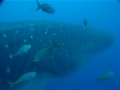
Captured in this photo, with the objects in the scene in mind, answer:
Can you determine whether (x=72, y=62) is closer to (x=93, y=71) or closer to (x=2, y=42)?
(x=2, y=42)

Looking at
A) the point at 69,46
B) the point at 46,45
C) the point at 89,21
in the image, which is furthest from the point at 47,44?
the point at 89,21

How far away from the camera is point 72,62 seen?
4621 mm

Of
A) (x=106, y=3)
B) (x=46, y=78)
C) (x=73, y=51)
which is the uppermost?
(x=73, y=51)

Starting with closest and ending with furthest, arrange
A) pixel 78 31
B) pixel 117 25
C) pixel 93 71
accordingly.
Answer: pixel 78 31 → pixel 93 71 → pixel 117 25

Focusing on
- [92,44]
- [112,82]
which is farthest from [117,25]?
[92,44]

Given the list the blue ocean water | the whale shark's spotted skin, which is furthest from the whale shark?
the blue ocean water

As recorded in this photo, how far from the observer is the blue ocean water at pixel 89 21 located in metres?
8.31

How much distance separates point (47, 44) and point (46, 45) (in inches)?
1.3

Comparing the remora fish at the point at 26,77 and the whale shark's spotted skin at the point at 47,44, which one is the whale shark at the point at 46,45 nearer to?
the whale shark's spotted skin at the point at 47,44

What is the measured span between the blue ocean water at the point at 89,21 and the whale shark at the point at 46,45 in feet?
1.01

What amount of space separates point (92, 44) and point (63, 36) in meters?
0.69

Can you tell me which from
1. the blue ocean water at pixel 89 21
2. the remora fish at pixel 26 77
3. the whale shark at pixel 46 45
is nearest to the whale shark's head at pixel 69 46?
the whale shark at pixel 46 45

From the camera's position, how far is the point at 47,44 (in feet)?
14.5

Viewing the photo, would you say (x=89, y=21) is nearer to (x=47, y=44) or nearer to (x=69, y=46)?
(x=69, y=46)
